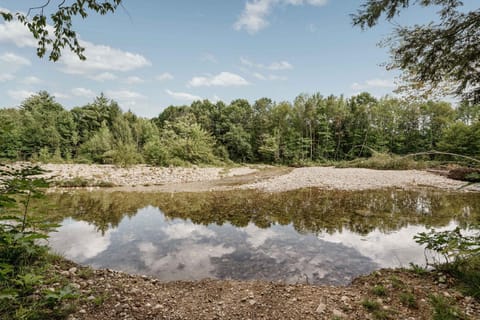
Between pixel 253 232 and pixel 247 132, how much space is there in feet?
102

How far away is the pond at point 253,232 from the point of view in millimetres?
4070

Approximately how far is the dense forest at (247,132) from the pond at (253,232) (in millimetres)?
14627

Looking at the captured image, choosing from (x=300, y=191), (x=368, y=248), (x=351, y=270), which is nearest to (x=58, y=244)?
(x=351, y=270)

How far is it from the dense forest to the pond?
1463cm

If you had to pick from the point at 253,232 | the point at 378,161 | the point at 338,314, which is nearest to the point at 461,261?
the point at 338,314

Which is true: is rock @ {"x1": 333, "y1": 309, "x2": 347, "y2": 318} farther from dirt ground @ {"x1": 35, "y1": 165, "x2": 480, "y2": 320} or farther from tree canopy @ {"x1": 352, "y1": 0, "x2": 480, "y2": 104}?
tree canopy @ {"x1": 352, "y1": 0, "x2": 480, "y2": 104}

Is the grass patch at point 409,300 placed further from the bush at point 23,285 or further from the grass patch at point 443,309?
the bush at point 23,285

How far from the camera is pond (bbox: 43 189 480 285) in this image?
4070mm

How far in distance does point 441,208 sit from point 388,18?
780 cm

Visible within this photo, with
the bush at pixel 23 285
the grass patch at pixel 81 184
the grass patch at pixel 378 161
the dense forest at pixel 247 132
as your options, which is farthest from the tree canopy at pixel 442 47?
the dense forest at pixel 247 132

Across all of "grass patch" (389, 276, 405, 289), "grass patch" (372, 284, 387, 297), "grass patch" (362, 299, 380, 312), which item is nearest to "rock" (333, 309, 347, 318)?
"grass patch" (362, 299, 380, 312)

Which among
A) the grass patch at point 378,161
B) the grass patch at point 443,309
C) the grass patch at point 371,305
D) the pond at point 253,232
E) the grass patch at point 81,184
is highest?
the grass patch at point 378,161

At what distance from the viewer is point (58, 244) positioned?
16.1 ft

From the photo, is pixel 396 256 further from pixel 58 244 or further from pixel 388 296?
pixel 58 244
